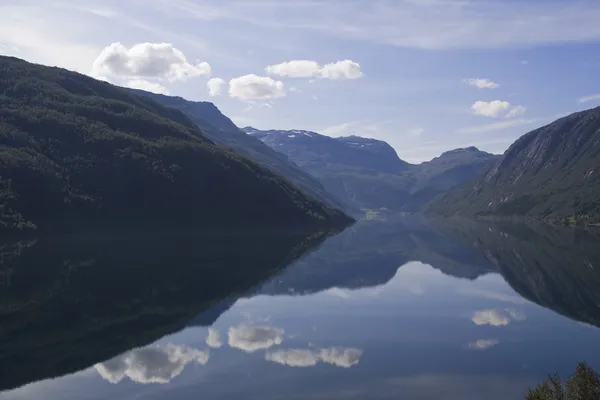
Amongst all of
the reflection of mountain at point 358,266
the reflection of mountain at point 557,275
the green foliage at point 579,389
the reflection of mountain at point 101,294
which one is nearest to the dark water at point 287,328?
the reflection of mountain at point 101,294

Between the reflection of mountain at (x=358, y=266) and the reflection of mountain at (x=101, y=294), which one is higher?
the reflection of mountain at (x=358, y=266)

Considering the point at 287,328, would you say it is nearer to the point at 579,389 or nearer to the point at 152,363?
the point at 152,363

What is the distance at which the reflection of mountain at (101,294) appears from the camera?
42.9 metres

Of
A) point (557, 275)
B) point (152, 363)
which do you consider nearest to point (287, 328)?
point (152, 363)

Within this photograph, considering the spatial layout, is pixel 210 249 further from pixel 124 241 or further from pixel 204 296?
pixel 204 296

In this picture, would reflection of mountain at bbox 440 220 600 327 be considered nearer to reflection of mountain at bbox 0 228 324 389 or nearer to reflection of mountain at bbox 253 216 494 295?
reflection of mountain at bbox 253 216 494 295

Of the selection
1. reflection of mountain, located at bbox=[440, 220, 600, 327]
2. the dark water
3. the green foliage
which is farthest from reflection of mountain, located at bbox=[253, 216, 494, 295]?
the green foliage

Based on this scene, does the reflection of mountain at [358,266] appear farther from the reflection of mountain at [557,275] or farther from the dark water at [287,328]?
the reflection of mountain at [557,275]

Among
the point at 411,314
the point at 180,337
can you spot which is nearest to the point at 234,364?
the point at 180,337

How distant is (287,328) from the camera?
53.2m

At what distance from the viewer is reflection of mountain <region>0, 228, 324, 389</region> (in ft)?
141

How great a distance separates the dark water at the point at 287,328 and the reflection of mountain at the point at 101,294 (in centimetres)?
25

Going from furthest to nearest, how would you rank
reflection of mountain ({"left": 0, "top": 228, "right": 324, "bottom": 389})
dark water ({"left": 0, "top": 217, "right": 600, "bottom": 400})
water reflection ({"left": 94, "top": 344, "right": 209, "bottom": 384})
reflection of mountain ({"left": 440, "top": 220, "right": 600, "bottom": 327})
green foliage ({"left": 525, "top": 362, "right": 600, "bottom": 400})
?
reflection of mountain ({"left": 440, "top": 220, "right": 600, "bottom": 327}), reflection of mountain ({"left": 0, "top": 228, "right": 324, "bottom": 389}), water reflection ({"left": 94, "top": 344, "right": 209, "bottom": 384}), dark water ({"left": 0, "top": 217, "right": 600, "bottom": 400}), green foliage ({"left": 525, "top": 362, "right": 600, "bottom": 400})

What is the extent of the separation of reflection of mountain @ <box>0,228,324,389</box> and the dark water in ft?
0.82
